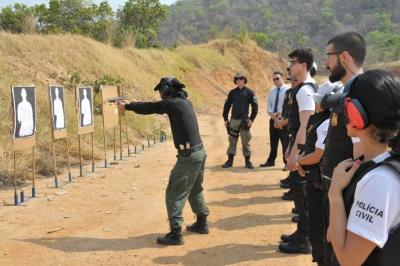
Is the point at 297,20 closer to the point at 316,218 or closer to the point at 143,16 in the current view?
the point at 143,16

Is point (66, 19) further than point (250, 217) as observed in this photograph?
Yes

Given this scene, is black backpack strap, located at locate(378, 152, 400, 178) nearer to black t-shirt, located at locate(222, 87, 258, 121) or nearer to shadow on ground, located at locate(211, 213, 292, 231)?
shadow on ground, located at locate(211, 213, 292, 231)

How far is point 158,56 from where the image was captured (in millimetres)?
25016

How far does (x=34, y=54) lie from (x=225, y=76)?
16411 millimetres

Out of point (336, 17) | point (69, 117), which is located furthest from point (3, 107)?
point (336, 17)

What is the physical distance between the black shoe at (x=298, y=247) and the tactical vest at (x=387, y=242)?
10.1 ft

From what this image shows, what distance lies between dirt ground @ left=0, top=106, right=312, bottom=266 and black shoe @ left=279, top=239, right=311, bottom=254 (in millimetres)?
73

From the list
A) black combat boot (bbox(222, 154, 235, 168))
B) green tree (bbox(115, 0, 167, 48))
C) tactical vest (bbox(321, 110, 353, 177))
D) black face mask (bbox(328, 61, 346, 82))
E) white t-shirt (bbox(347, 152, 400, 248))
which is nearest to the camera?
white t-shirt (bbox(347, 152, 400, 248))

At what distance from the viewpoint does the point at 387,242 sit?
5.03 feet

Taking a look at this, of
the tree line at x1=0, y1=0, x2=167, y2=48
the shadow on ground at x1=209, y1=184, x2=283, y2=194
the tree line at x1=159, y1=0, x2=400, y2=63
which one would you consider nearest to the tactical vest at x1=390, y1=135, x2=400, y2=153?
the shadow on ground at x1=209, y1=184, x2=283, y2=194

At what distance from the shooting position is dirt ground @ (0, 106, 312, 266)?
4.63 m

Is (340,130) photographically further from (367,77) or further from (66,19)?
(66,19)

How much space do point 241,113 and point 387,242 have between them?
7794 mm

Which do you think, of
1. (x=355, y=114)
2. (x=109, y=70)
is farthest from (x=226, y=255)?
(x=109, y=70)
